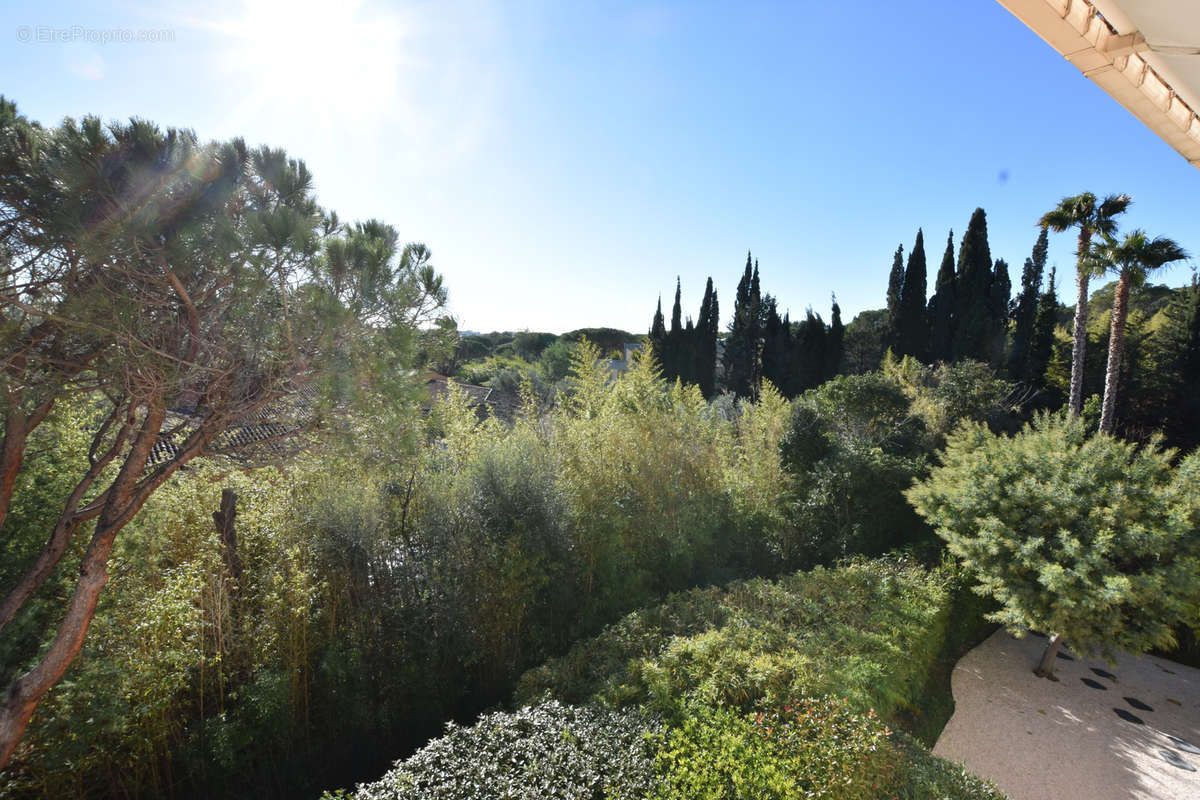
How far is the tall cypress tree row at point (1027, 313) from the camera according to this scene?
14053 millimetres

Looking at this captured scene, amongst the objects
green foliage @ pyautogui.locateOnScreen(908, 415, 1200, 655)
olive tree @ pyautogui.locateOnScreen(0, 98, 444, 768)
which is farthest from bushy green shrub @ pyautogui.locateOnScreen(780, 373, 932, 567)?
olive tree @ pyautogui.locateOnScreen(0, 98, 444, 768)

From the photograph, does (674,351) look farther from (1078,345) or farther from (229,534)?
(229,534)

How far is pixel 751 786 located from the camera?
2.10 meters

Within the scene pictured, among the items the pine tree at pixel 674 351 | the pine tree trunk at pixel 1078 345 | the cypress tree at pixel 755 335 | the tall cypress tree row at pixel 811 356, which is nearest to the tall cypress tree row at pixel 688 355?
the pine tree at pixel 674 351

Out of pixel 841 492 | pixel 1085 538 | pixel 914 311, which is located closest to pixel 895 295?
pixel 914 311

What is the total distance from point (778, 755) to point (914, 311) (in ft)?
57.2

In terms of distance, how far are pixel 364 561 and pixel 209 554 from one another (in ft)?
3.16

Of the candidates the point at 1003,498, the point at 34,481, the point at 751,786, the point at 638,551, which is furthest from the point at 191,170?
the point at 1003,498

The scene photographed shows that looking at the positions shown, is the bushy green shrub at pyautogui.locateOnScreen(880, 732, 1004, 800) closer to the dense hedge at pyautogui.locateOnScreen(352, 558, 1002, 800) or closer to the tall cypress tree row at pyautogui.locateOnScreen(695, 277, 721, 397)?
the dense hedge at pyautogui.locateOnScreen(352, 558, 1002, 800)

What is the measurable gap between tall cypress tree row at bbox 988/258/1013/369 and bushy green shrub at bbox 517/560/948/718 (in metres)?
13.7

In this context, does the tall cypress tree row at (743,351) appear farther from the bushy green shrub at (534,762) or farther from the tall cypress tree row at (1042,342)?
the bushy green shrub at (534,762)

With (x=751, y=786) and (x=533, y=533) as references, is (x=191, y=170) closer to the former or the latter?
(x=533, y=533)

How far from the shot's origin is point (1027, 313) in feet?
49.9

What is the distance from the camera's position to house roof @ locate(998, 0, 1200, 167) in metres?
0.79
